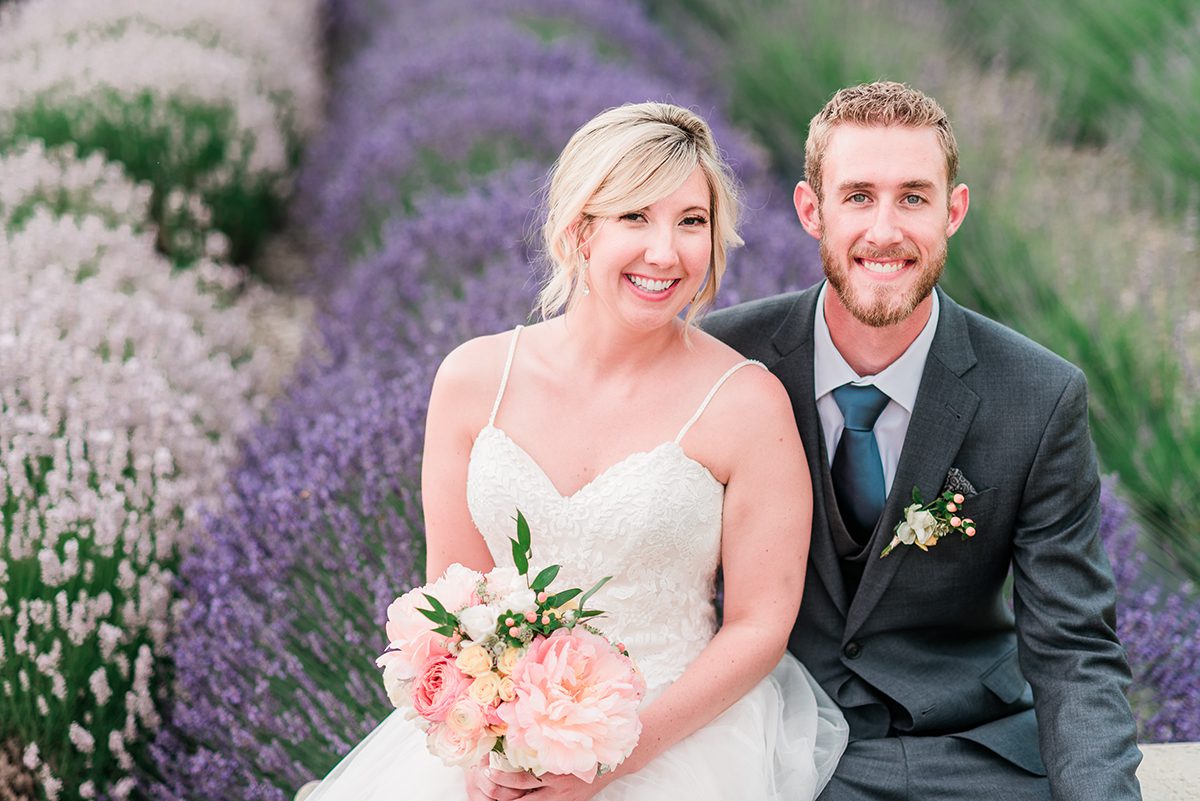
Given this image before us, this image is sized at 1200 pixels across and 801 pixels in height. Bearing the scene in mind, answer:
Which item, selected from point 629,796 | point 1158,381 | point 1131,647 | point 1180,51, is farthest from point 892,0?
point 629,796

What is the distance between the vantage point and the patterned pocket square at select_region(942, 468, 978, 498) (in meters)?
2.26

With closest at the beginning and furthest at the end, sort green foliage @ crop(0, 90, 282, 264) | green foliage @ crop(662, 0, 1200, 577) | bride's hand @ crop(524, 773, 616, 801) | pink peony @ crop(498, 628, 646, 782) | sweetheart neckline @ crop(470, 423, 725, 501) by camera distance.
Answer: pink peony @ crop(498, 628, 646, 782)
bride's hand @ crop(524, 773, 616, 801)
sweetheart neckline @ crop(470, 423, 725, 501)
green foliage @ crop(662, 0, 1200, 577)
green foliage @ crop(0, 90, 282, 264)

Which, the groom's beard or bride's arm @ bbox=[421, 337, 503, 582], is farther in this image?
bride's arm @ bbox=[421, 337, 503, 582]

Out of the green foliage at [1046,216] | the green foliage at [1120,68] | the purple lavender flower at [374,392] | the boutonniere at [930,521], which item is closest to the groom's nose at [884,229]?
the boutonniere at [930,521]

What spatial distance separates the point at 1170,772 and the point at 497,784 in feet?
4.38

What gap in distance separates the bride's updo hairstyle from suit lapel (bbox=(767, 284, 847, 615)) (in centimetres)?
19

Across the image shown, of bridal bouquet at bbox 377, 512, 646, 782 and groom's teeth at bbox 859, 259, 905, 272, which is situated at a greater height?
groom's teeth at bbox 859, 259, 905, 272

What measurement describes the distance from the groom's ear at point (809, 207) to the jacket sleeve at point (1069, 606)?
55cm

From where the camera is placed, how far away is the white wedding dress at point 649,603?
7.11ft

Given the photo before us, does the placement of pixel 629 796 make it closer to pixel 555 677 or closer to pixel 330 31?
pixel 555 677

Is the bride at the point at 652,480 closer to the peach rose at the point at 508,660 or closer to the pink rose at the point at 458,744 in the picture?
the pink rose at the point at 458,744

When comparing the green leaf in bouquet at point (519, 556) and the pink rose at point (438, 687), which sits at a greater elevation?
the green leaf in bouquet at point (519, 556)

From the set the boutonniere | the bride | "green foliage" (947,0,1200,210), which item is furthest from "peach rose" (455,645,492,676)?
"green foliage" (947,0,1200,210)

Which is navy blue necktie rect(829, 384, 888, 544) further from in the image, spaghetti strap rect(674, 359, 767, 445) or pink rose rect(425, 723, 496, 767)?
pink rose rect(425, 723, 496, 767)
